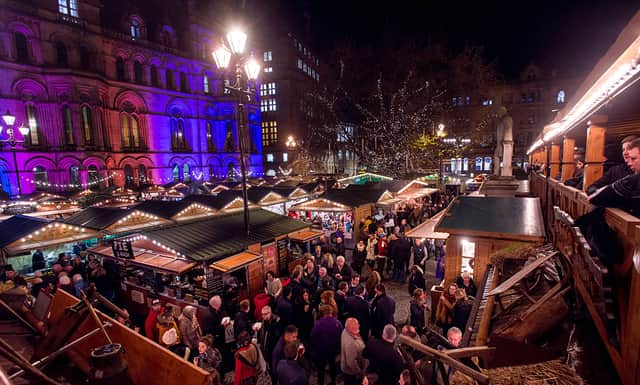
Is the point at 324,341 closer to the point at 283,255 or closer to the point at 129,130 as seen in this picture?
the point at 283,255

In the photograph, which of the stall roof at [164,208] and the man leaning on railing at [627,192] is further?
the stall roof at [164,208]

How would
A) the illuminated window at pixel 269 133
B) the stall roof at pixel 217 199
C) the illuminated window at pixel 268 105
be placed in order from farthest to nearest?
the illuminated window at pixel 269 133, the illuminated window at pixel 268 105, the stall roof at pixel 217 199

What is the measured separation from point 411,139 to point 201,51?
109ft

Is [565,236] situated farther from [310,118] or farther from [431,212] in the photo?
[310,118]

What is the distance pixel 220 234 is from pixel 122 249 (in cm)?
259

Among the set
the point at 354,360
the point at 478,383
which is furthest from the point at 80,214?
the point at 478,383

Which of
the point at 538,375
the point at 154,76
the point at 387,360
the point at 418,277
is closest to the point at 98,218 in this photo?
the point at 418,277

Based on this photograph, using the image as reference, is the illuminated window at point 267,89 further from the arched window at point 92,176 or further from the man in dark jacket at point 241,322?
the man in dark jacket at point 241,322

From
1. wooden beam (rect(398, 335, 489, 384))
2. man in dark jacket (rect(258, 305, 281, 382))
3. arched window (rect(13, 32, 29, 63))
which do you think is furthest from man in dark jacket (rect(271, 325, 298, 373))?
arched window (rect(13, 32, 29, 63))

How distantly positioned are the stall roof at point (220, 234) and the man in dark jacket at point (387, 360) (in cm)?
497

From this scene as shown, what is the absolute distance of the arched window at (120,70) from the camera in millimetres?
34875

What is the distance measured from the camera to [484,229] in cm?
636

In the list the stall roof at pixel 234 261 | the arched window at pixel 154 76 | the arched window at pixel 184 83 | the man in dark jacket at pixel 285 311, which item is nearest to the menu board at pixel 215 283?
the stall roof at pixel 234 261

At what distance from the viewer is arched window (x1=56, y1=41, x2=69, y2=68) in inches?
1177
